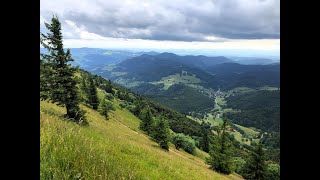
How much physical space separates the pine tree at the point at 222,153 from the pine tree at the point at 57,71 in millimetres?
29523

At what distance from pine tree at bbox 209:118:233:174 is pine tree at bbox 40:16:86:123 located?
2952cm

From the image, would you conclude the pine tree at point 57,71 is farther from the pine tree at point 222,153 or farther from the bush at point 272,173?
the bush at point 272,173

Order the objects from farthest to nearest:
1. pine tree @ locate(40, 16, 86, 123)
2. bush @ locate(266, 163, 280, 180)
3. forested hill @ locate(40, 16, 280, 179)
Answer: bush @ locate(266, 163, 280, 180), pine tree @ locate(40, 16, 86, 123), forested hill @ locate(40, 16, 280, 179)

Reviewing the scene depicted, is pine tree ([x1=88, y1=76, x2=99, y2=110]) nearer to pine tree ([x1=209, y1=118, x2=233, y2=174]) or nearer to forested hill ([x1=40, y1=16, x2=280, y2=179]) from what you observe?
forested hill ([x1=40, y1=16, x2=280, y2=179])

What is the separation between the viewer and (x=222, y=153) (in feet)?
174

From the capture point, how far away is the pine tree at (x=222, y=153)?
51844mm

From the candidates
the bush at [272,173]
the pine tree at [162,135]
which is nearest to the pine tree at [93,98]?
the pine tree at [162,135]

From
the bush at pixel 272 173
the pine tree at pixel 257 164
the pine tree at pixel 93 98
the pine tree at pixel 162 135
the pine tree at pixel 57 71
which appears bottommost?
the bush at pixel 272 173

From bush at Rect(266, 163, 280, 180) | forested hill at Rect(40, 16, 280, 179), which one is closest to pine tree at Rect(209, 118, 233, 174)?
forested hill at Rect(40, 16, 280, 179)

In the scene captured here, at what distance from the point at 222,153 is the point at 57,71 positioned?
115 ft

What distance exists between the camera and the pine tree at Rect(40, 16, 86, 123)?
1137 inches
